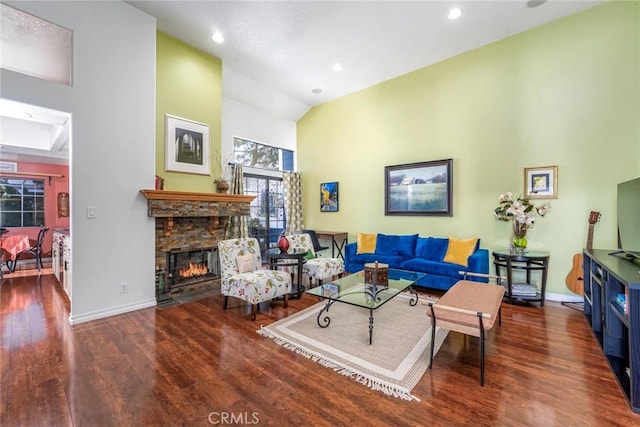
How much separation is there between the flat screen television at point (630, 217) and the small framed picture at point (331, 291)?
272 centimetres

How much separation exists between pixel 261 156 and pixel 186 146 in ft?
6.83

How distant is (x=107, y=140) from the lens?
3262mm

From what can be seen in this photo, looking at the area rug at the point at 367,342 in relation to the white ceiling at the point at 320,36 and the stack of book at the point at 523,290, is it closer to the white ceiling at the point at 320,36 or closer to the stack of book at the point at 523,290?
the stack of book at the point at 523,290

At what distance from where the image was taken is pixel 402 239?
4789 millimetres

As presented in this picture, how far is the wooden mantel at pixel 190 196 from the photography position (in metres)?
3.52

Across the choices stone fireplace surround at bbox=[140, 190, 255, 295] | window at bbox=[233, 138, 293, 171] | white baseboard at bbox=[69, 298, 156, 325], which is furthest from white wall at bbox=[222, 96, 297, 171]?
white baseboard at bbox=[69, 298, 156, 325]

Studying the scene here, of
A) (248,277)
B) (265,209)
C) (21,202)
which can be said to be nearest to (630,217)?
(248,277)

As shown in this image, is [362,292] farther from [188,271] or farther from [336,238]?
[336,238]

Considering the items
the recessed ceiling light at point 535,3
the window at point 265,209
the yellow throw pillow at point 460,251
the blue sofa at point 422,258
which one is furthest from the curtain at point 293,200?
the recessed ceiling light at point 535,3

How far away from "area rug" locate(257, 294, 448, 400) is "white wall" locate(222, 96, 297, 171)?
3710 millimetres

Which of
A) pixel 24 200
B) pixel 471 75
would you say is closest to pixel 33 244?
pixel 24 200

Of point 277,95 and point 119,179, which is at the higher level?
point 277,95

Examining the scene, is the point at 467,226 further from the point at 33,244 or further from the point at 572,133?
the point at 33,244

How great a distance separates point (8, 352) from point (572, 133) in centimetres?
667
